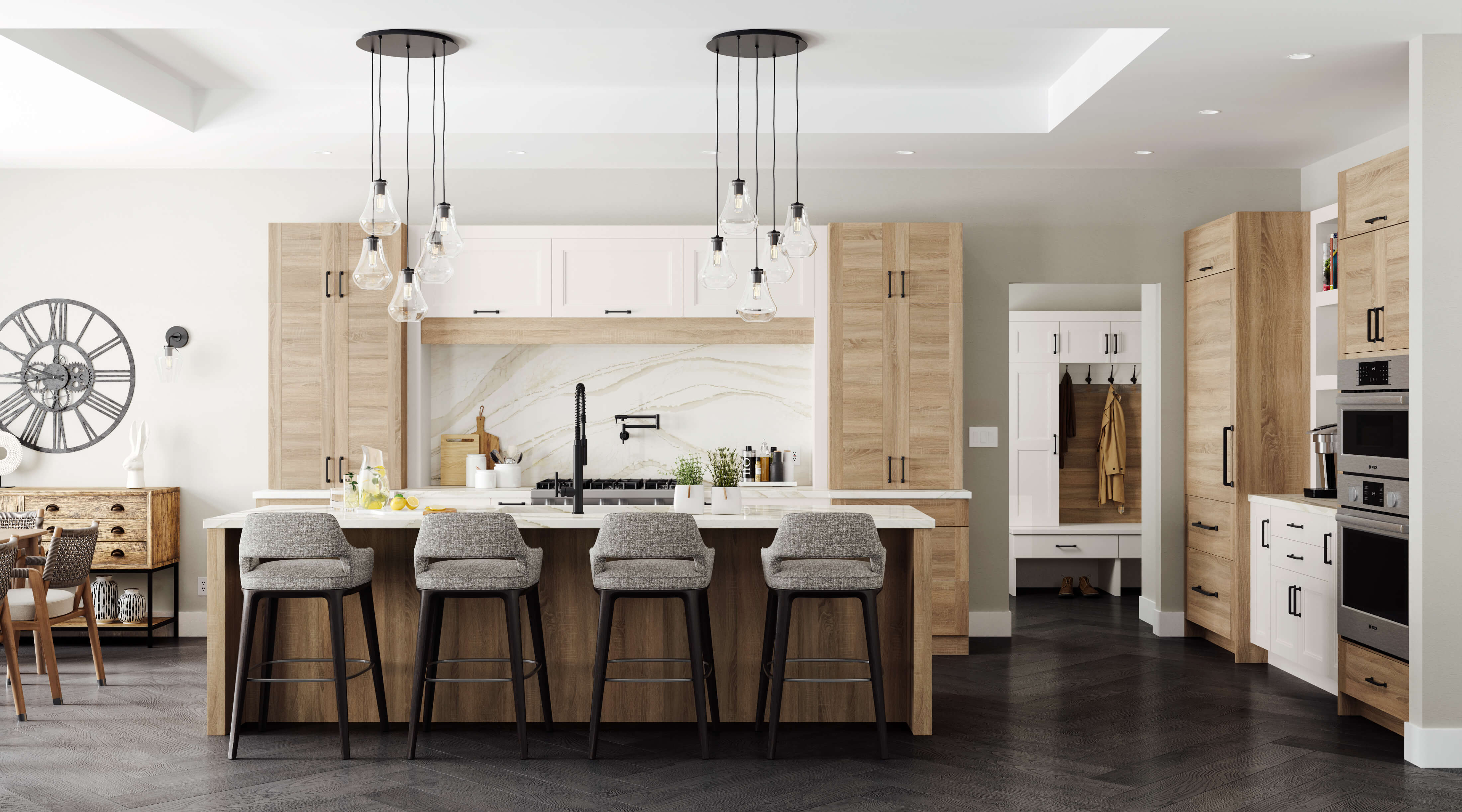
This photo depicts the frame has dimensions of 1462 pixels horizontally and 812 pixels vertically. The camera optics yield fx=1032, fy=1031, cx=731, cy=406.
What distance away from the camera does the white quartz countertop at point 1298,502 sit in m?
4.65

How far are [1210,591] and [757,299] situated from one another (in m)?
3.38

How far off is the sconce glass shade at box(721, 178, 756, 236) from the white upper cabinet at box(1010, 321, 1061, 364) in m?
3.95

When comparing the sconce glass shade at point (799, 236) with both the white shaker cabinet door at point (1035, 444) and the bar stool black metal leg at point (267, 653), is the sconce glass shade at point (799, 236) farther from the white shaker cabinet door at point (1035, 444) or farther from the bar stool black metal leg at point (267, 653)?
the white shaker cabinet door at point (1035, 444)

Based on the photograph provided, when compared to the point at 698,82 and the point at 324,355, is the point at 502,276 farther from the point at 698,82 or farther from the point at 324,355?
the point at 698,82

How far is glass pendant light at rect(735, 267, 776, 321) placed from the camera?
4.05 metres

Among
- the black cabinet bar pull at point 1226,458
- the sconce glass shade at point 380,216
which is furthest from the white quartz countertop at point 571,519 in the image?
the black cabinet bar pull at point 1226,458

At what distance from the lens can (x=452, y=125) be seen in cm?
532

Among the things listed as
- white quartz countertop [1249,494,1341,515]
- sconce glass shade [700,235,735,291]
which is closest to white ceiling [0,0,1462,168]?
sconce glass shade [700,235,735,291]

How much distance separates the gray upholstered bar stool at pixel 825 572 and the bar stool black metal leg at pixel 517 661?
91 centimetres

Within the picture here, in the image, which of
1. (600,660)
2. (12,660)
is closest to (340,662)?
(600,660)

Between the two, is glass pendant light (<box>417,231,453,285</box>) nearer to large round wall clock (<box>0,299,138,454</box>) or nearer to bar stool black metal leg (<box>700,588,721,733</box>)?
bar stool black metal leg (<box>700,588,721,733</box>)

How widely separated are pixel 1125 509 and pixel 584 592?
15.2ft

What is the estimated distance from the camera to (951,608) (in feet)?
18.5

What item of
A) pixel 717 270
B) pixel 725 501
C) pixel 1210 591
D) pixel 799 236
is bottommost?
pixel 1210 591
